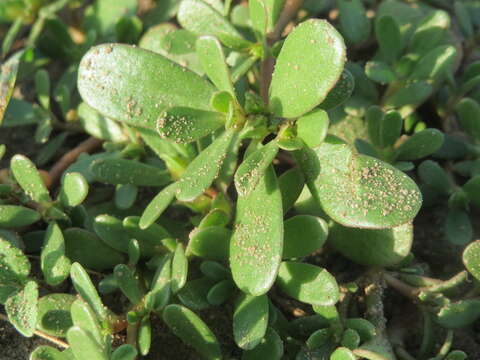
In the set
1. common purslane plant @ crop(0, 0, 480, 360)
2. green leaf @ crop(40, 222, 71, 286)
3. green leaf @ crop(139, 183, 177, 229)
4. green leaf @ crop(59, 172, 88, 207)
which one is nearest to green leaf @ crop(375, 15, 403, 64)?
common purslane plant @ crop(0, 0, 480, 360)

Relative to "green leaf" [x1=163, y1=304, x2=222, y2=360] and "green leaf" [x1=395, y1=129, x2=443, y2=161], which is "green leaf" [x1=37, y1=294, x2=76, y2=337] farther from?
"green leaf" [x1=395, y1=129, x2=443, y2=161]

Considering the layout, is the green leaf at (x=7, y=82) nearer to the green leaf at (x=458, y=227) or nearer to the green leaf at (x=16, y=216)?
the green leaf at (x=16, y=216)

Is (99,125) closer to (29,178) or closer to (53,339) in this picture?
(29,178)

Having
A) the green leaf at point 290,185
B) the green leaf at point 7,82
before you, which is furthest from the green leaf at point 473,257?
the green leaf at point 7,82

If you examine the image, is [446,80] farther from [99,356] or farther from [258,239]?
[99,356]

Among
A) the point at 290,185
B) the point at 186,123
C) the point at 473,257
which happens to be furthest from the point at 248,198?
the point at 473,257

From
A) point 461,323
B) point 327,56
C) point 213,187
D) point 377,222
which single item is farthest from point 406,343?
point 327,56

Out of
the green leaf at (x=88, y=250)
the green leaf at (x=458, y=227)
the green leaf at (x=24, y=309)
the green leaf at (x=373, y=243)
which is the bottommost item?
the green leaf at (x=458, y=227)
